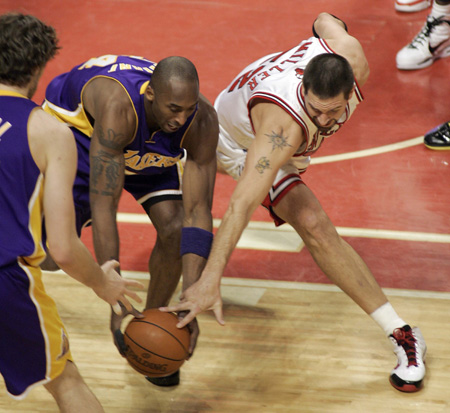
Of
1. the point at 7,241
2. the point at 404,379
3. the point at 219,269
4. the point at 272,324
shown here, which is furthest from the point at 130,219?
the point at 7,241

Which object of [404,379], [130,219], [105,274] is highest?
[105,274]

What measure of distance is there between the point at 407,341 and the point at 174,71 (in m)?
1.98

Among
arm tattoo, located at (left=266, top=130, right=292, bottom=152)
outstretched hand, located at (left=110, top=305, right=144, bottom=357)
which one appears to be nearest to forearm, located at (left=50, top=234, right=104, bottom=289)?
outstretched hand, located at (left=110, top=305, right=144, bottom=357)

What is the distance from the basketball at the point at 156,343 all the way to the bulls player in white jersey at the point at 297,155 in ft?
0.28

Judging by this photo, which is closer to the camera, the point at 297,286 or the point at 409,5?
the point at 297,286

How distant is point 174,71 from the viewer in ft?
12.0

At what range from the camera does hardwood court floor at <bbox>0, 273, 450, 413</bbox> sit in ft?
13.4

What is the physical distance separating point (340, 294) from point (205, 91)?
3.06 metres

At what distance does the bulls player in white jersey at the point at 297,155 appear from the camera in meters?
3.89

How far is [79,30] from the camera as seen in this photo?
8.59 metres

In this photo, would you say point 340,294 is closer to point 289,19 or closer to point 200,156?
point 200,156

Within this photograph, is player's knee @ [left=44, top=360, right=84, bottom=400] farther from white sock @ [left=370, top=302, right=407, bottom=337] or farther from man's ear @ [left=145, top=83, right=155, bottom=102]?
white sock @ [left=370, top=302, right=407, bottom=337]

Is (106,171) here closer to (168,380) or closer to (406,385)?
(168,380)

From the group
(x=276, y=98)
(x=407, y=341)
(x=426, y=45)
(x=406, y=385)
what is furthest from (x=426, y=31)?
(x=406, y=385)
